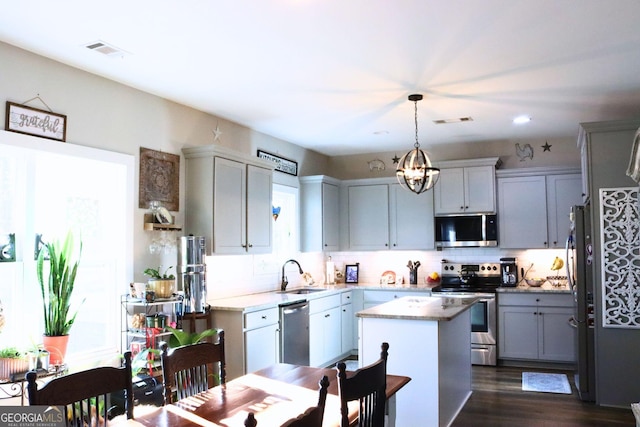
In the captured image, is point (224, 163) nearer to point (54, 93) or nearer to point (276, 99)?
point (276, 99)

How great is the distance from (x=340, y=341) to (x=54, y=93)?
4.35 meters

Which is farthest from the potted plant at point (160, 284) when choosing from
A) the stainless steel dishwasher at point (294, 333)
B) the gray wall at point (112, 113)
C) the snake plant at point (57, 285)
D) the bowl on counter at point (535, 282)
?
the bowl on counter at point (535, 282)

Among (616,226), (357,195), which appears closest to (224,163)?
(357,195)

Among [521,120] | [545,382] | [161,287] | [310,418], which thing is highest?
[521,120]

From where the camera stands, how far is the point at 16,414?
2.38 metres

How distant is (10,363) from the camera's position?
9.78 ft

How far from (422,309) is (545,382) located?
233cm

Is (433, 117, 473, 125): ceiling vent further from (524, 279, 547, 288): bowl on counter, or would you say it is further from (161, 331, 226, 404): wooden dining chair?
(161, 331, 226, 404): wooden dining chair

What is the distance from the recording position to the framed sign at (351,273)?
7512 millimetres

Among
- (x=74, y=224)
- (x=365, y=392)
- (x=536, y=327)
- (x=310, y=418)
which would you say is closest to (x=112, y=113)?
(x=74, y=224)

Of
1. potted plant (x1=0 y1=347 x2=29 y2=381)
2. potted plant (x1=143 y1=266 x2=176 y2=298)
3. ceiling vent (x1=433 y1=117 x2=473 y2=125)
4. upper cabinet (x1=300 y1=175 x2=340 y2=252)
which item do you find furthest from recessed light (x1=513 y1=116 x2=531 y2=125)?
potted plant (x1=0 y1=347 x2=29 y2=381)

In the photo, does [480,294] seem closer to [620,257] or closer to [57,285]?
[620,257]

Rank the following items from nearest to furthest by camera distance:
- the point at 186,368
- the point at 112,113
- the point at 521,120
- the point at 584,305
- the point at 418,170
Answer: the point at 186,368 < the point at 112,113 < the point at 418,170 < the point at 584,305 < the point at 521,120

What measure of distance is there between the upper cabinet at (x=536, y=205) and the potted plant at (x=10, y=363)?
213 inches
